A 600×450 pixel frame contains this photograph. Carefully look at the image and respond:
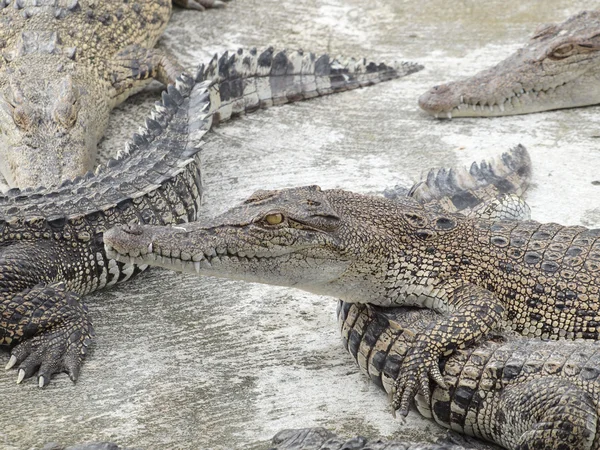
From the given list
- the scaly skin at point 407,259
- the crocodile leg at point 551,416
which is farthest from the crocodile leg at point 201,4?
the crocodile leg at point 551,416

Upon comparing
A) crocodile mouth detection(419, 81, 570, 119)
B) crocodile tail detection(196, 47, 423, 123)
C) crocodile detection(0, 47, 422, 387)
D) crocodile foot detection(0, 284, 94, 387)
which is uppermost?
crocodile tail detection(196, 47, 423, 123)

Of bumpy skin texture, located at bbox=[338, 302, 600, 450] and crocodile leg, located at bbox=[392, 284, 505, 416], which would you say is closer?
bumpy skin texture, located at bbox=[338, 302, 600, 450]

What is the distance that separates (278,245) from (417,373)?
0.69m

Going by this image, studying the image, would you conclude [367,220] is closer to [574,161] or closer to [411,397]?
[411,397]

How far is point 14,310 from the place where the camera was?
402 centimetres

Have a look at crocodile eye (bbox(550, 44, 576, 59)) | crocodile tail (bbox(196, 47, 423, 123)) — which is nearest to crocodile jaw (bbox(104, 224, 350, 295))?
crocodile tail (bbox(196, 47, 423, 123))

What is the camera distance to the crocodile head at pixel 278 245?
3.46 meters

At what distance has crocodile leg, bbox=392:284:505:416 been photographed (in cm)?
334

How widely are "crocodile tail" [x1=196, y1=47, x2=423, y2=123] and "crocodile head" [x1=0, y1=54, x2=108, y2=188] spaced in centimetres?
80

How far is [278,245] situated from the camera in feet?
11.5

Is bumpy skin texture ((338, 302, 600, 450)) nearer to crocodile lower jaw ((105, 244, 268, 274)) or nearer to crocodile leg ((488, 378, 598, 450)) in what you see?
crocodile leg ((488, 378, 598, 450))

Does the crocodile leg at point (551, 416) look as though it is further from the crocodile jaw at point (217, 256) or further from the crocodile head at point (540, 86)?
the crocodile head at point (540, 86)

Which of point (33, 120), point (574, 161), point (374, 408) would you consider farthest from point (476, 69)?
point (374, 408)

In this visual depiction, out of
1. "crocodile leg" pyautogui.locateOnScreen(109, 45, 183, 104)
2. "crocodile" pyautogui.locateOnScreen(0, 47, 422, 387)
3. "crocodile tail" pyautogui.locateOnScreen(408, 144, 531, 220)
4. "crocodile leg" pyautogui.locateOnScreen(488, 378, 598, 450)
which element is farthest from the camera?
"crocodile leg" pyautogui.locateOnScreen(109, 45, 183, 104)
